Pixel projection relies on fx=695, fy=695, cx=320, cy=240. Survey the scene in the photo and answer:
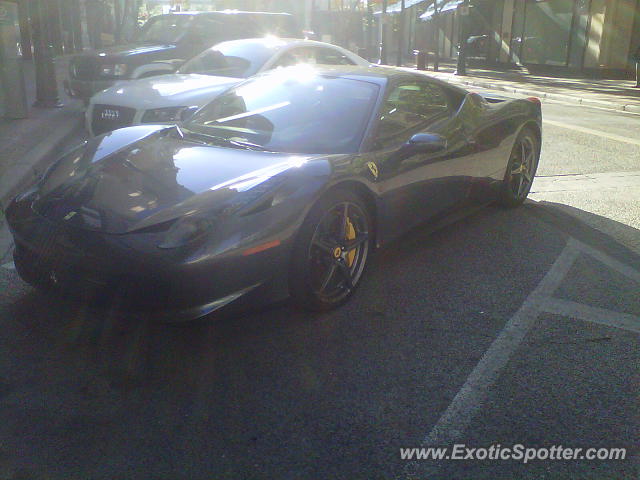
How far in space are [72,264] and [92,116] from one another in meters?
5.02

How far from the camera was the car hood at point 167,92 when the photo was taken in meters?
7.55

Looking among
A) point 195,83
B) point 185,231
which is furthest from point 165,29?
point 185,231

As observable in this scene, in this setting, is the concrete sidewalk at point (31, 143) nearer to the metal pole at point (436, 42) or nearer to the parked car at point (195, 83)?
the parked car at point (195, 83)

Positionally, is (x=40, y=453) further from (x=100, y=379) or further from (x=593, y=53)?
(x=593, y=53)

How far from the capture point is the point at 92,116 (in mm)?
7855

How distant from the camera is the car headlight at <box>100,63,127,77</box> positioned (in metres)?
11.1

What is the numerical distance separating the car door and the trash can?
7.08 meters

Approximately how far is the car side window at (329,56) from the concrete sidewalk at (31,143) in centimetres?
350

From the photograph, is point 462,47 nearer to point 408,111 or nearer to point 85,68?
point 85,68

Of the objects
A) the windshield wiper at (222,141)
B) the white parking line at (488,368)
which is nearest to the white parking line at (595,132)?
the white parking line at (488,368)

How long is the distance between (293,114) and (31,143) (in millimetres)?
5359

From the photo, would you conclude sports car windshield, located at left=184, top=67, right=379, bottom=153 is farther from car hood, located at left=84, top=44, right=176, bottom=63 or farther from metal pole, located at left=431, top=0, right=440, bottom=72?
metal pole, located at left=431, top=0, right=440, bottom=72

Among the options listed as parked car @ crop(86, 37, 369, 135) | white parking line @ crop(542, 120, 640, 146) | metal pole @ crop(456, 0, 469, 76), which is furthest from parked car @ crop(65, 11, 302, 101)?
metal pole @ crop(456, 0, 469, 76)

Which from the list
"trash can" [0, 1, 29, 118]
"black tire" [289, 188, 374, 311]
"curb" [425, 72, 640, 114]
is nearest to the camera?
"black tire" [289, 188, 374, 311]
